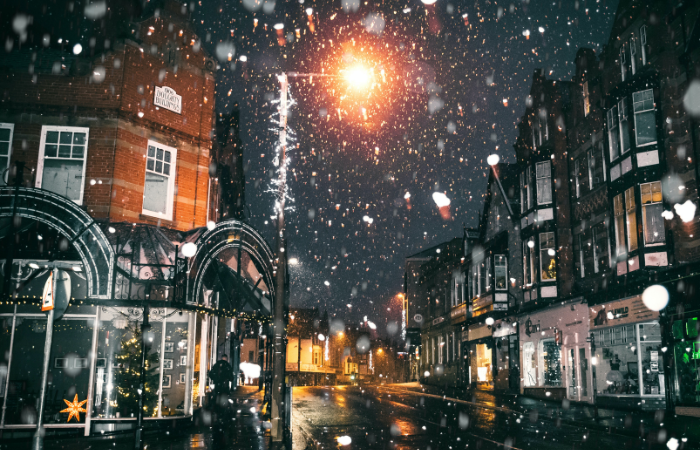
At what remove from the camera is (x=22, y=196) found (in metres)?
12.8

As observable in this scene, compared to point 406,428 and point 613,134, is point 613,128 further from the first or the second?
point 406,428

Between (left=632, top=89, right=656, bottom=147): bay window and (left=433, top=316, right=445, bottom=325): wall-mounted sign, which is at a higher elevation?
(left=632, top=89, right=656, bottom=147): bay window

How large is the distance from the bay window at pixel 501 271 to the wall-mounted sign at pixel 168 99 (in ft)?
77.4

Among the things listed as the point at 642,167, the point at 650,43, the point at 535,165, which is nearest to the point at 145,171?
the point at 642,167

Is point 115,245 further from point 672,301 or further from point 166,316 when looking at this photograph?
point 672,301

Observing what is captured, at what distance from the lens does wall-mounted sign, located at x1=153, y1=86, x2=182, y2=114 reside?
1636cm

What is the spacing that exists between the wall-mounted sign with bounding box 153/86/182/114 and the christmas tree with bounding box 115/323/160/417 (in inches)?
257

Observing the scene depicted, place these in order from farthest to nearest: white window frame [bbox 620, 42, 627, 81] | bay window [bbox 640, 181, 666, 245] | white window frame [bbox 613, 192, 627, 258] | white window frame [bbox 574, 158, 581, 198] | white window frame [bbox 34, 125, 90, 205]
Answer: white window frame [bbox 574, 158, 581, 198]
white window frame [bbox 620, 42, 627, 81]
white window frame [bbox 613, 192, 627, 258]
bay window [bbox 640, 181, 666, 245]
white window frame [bbox 34, 125, 90, 205]

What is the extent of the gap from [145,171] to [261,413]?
29.0ft

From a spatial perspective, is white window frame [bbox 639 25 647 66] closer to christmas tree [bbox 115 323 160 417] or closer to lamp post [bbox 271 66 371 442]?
lamp post [bbox 271 66 371 442]

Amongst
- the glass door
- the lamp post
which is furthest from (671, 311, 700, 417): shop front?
the lamp post

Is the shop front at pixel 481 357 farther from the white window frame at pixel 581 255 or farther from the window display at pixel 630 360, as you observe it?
the window display at pixel 630 360

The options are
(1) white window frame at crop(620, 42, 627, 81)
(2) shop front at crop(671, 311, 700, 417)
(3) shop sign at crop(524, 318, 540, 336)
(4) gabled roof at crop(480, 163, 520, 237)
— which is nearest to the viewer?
(2) shop front at crop(671, 311, 700, 417)

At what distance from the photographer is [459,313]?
4194 cm
